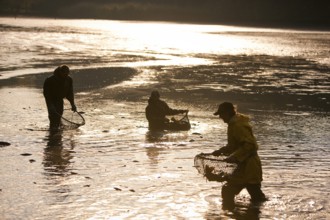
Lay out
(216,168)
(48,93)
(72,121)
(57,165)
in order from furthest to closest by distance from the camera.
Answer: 1. (72,121)
2. (48,93)
3. (57,165)
4. (216,168)

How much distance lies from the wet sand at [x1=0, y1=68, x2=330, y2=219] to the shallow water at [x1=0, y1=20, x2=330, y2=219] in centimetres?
2

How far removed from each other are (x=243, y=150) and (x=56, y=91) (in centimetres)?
707

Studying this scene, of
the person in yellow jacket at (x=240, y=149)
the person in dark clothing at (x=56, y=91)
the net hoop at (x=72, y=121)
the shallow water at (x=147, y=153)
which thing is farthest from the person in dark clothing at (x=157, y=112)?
the person in yellow jacket at (x=240, y=149)

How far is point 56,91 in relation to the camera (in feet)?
46.9

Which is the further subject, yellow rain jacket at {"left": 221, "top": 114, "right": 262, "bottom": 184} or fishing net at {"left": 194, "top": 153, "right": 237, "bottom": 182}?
fishing net at {"left": 194, "top": 153, "right": 237, "bottom": 182}

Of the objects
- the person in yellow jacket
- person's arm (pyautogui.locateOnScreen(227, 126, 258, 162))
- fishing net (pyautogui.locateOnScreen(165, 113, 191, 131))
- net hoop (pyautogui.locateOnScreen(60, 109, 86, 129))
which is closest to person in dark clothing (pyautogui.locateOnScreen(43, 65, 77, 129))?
net hoop (pyautogui.locateOnScreen(60, 109, 86, 129))

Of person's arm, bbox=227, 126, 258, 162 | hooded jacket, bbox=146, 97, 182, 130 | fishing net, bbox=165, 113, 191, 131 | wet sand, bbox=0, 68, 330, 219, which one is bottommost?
wet sand, bbox=0, 68, 330, 219

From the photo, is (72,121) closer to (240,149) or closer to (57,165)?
(57,165)

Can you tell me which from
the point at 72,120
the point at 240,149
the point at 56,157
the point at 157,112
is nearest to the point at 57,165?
the point at 56,157

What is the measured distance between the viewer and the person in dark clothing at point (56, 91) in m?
14.1

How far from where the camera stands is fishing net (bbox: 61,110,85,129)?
14414 millimetres

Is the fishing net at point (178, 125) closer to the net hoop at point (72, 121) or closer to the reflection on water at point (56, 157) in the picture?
the net hoop at point (72, 121)

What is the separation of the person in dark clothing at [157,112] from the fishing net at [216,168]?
564 centimetres

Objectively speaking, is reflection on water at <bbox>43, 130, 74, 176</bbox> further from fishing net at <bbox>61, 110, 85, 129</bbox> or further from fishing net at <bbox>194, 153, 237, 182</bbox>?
fishing net at <bbox>194, 153, 237, 182</bbox>
